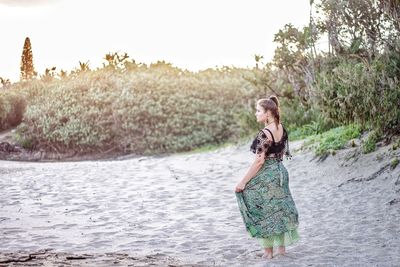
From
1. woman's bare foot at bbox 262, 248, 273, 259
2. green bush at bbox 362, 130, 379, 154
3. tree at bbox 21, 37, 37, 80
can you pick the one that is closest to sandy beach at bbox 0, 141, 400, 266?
woman's bare foot at bbox 262, 248, 273, 259

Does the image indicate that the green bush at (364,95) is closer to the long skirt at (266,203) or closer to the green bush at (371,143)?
the green bush at (371,143)

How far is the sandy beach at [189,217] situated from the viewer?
20.0ft

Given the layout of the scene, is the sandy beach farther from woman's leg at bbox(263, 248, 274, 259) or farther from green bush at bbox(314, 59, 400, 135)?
green bush at bbox(314, 59, 400, 135)

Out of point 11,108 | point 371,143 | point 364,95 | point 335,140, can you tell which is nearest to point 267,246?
point 364,95

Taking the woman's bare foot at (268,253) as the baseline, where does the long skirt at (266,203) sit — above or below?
above

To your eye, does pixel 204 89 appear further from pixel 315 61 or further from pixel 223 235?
pixel 223 235

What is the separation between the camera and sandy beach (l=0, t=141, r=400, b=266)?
6090 mm

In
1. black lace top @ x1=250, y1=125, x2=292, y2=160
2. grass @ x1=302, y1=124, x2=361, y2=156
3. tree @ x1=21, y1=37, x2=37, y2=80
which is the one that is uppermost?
tree @ x1=21, y1=37, x2=37, y2=80

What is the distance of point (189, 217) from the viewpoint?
855 cm

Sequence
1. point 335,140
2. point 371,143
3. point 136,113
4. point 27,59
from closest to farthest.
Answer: point 371,143, point 335,140, point 136,113, point 27,59

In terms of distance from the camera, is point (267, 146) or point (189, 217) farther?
→ point (189, 217)

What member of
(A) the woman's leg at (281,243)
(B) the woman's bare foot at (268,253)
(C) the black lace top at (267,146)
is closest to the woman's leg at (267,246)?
(B) the woman's bare foot at (268,253)

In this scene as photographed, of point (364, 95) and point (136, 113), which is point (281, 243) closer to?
point (364, 95)

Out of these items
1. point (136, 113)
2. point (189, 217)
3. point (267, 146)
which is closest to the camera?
point (267, 146)
